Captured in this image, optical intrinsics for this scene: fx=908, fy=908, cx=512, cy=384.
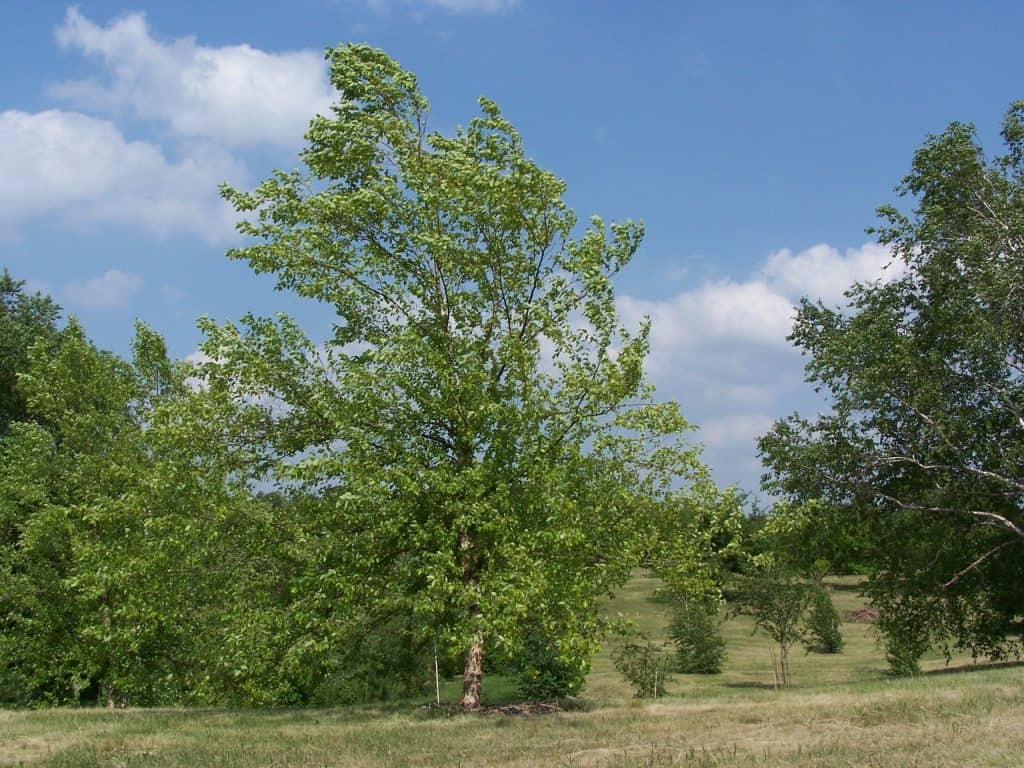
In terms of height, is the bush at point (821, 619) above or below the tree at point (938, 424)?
below

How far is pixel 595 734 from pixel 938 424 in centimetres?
1747

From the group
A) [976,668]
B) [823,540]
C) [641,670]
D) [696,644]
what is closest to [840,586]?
[696,644]

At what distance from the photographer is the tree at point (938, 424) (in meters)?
27.2

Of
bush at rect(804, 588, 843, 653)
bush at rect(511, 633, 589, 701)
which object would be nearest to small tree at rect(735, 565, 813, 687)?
bush at rect(804, 588, 843, 653)

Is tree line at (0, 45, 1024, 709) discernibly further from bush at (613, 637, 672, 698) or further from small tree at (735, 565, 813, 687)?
small tree at (735, 565, 813, 687)

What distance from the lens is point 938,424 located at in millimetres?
26922

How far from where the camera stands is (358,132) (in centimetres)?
1897

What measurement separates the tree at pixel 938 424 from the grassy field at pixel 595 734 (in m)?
8.85

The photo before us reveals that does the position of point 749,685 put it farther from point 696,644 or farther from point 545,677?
point 545,677

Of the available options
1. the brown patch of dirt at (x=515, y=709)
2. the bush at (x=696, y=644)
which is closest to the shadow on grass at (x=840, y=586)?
the bush at (x=696, y=644)

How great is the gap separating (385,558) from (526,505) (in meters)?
2.96

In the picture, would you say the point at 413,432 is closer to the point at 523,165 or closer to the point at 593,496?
the point at 593,496

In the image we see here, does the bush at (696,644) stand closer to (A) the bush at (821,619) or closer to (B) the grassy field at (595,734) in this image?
(A) the bush at (821,619)

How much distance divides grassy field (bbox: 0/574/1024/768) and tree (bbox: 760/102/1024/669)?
8.85 meters
